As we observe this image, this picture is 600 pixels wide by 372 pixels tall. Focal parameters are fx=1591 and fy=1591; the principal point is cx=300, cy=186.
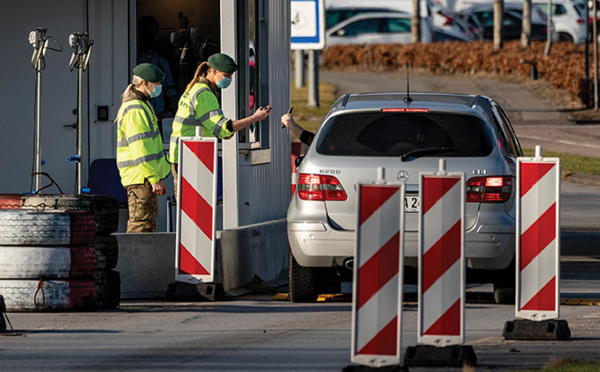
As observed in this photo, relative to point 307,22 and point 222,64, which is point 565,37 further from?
point 222,64

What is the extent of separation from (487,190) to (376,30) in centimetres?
5300

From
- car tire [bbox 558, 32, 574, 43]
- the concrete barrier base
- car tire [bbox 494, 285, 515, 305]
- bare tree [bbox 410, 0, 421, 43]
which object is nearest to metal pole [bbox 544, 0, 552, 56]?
car tire [bbox 558, 32, 574, 43]

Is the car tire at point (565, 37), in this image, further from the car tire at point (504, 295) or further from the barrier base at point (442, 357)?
the barrier base at point (442, 357)

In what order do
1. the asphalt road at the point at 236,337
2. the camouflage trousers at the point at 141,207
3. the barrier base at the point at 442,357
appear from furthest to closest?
the camouflage trousers at the point at 141,207 → the asphalt road at the point at 236,337 → the barrier base at the point at 442,357

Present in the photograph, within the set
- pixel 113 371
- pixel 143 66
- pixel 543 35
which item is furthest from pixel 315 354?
pixel 543 35

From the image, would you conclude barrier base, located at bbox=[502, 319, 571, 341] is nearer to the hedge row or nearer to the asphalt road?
the asphalt road

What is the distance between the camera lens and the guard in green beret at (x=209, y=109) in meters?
13.2

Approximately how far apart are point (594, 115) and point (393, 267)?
123ft

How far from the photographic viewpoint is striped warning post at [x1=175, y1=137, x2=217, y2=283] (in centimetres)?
1209

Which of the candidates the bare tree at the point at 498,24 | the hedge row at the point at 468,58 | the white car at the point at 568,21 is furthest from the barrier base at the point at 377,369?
the white car at the point at 568,21

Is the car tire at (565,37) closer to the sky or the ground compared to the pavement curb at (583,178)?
closer to the sky

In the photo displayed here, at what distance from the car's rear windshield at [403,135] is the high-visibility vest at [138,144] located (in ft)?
5.72

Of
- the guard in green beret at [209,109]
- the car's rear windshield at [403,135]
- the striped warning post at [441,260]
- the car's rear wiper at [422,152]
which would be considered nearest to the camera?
the striped warning post at [441,260]

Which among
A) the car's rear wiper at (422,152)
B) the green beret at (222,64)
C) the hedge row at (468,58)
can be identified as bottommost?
the car's rear wiper at (422,152)
